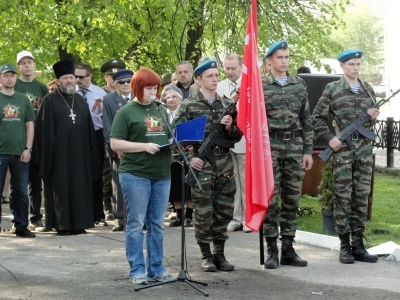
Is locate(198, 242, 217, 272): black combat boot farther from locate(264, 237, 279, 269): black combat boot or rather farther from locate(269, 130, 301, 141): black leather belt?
locate(269, 130, 301, 141): black leather belt

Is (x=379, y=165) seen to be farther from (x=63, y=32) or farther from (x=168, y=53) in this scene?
(x=63, y=32)

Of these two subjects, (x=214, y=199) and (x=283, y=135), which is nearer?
(x=214, y=199)

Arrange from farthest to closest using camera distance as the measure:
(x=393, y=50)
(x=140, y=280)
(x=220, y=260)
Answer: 1. (x=393, y=50)
2. (x=220, y=260)
3. (x=140, y=280)

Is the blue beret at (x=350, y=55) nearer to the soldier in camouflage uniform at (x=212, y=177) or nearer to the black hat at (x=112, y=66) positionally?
the soldier in camouflage uniform at (x=212, y=177)

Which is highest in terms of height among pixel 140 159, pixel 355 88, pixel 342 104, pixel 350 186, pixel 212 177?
pixel 355 88

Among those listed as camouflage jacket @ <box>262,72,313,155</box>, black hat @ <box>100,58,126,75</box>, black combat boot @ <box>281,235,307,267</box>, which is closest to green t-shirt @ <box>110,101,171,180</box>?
camouflage jacket @ <box>262,72,313,155</box>

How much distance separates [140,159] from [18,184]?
3772 millimetres

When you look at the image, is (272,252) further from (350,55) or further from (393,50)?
(393,50)

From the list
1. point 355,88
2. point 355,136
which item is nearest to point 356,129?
point 355,136

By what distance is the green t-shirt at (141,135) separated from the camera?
9.07m

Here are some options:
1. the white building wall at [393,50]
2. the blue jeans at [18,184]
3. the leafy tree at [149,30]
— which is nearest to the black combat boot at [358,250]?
the blue jeans at [18,184]

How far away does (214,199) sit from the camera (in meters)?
10.0

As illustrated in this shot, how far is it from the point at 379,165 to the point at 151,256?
666 inches

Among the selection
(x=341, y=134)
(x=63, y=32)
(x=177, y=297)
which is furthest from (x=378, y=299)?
(x=63, y=32)
